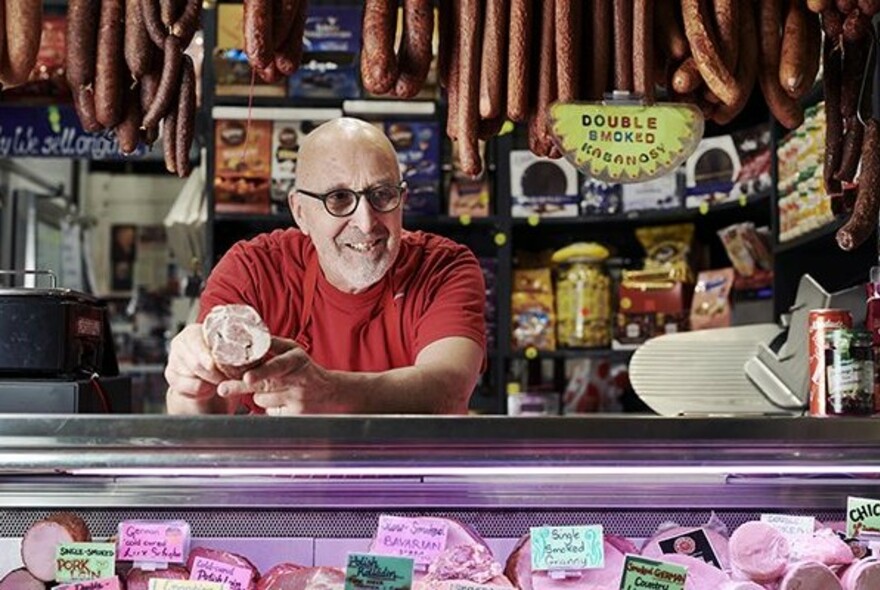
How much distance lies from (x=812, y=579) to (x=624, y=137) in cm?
93

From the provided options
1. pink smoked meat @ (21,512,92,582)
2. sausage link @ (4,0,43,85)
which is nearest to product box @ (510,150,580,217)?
sausage link @ (4,0,43,85)

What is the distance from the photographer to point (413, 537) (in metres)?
2.18

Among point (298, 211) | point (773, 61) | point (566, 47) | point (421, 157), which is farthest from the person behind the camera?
point (421, 157)

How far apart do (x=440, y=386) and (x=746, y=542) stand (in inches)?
37.6

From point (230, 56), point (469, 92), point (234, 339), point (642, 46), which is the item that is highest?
point (230, 56)

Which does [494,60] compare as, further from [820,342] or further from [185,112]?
[820,342]

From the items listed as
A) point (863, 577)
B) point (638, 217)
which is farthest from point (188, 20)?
point (638, 217)

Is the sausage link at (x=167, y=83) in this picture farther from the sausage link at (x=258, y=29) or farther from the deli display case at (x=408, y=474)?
the deli display case at (x=408, y=474)

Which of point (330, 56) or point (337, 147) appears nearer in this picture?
point (337, 147)

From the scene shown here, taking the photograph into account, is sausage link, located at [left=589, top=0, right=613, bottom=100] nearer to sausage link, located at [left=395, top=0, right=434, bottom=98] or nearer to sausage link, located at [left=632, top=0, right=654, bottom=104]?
sausage link, located at [left=632, top=0, right=654, bottom=104]

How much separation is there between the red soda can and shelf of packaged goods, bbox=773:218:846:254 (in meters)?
1.71

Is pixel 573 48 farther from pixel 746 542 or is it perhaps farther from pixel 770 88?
pixel 746 542

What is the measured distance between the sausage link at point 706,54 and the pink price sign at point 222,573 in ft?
4.48

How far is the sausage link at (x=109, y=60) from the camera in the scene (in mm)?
2512
